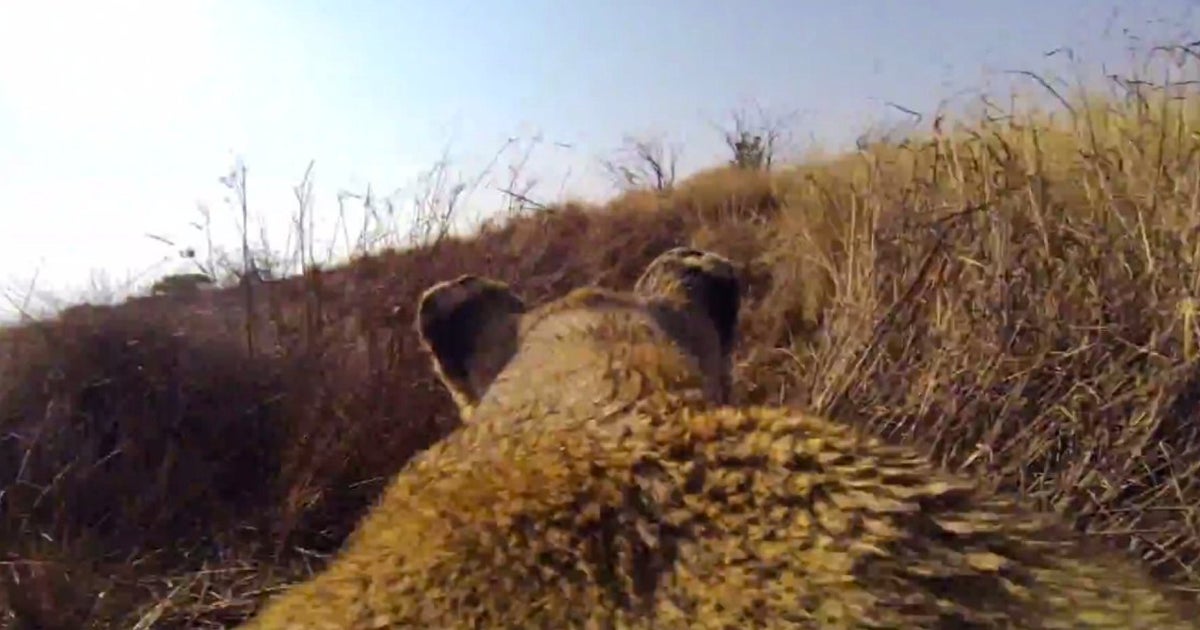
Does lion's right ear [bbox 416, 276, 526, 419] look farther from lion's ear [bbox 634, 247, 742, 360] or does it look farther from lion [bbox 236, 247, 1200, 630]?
lion [bbox 236, 247, 1200, 630]

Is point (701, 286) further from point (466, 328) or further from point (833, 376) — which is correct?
point (833, 376)

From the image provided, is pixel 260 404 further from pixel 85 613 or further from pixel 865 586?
pixel 865 586

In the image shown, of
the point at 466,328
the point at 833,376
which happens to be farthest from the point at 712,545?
the point at 833,376

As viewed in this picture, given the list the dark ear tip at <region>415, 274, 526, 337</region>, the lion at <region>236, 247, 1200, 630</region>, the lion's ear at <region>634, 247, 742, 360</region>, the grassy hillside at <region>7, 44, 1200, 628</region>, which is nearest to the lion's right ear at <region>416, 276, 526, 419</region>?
the dark ear tip at <region>415, 274, 526, 337</region>

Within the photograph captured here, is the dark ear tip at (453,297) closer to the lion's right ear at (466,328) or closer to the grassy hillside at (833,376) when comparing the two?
the lion's right ear at (466,328)

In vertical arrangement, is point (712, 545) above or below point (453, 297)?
below

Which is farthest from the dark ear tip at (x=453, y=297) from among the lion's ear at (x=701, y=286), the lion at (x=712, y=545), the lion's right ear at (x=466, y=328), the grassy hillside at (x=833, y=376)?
the grassy hillside at (x=833, y=376)
